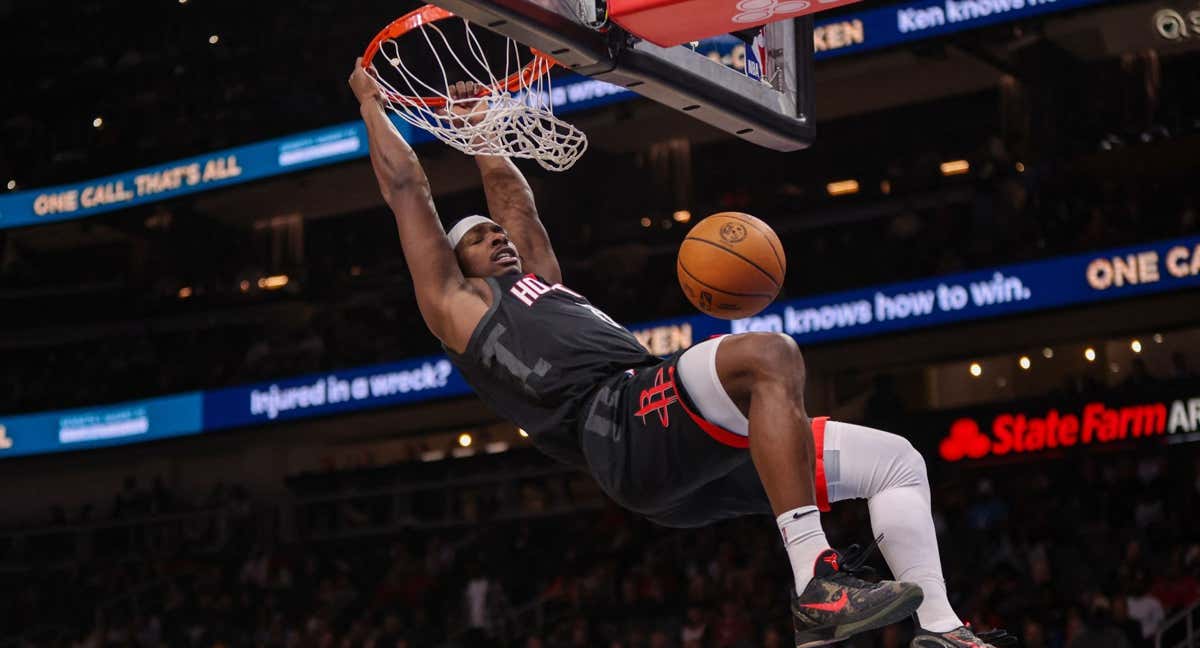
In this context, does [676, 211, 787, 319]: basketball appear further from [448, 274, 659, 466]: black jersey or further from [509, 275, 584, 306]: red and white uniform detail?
[509, 275, 584, 306]: red and white uniform detail

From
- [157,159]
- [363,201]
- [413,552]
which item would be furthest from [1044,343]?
[157,159]

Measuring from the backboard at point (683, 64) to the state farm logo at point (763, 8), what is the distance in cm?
30

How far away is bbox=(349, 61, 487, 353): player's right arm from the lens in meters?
4.78

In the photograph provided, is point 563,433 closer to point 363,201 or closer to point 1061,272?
point 1061,272

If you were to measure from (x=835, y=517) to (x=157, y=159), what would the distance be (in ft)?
36.8

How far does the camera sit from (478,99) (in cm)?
556

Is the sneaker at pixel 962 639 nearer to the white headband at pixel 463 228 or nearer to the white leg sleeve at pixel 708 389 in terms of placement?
the white leg sleeve at pixel 708 389

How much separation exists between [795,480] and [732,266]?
857 mm

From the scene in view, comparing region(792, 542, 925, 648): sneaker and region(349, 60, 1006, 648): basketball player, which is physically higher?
region(349, 60, 1006, 648): basketball player

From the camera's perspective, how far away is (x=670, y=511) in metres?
4.66

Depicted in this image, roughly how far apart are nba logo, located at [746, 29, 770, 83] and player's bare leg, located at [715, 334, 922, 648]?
5.12 feet

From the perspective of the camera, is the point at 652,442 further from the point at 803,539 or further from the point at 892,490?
the point at 892,490

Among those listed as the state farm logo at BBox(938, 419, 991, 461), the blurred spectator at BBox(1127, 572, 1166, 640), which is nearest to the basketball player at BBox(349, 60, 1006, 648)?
the blurred spectator at BBox(1127, 572, 1166, 640)

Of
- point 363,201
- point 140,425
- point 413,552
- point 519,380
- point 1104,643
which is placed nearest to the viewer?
point 519,380
